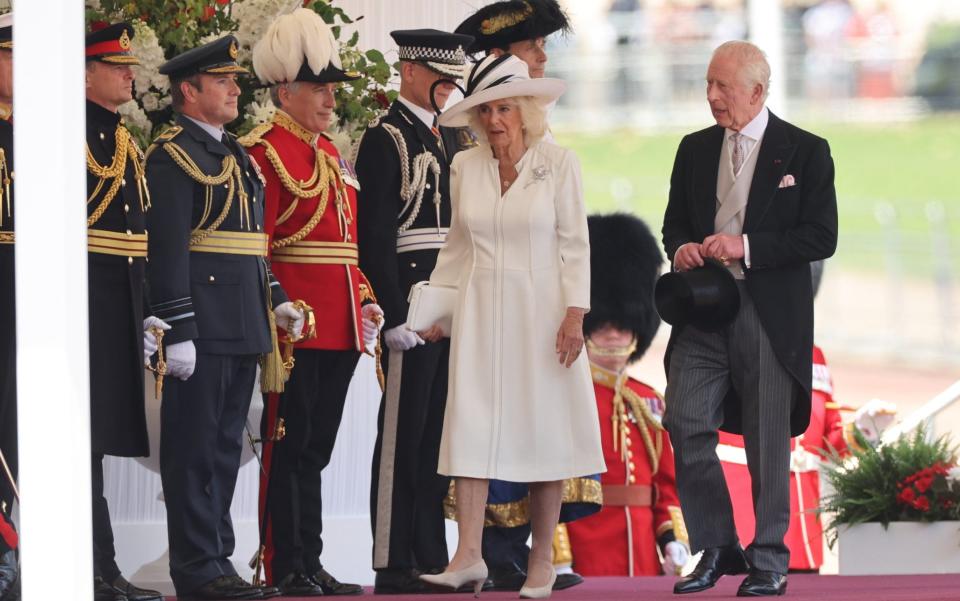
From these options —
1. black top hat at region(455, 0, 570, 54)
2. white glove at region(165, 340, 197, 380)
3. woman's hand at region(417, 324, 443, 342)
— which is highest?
black top hat at region(455, 0, 570, 54)

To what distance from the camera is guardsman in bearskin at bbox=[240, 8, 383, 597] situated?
17.7ft

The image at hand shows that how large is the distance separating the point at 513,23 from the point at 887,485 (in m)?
2.00

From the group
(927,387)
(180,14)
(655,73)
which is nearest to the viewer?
(180,14)

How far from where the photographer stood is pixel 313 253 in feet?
17.9

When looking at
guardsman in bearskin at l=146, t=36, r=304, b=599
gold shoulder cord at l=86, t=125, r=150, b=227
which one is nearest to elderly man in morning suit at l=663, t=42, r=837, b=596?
guardsman in bearskin at l=146, t=36, r=304, b=599

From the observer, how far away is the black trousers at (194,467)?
5020mm

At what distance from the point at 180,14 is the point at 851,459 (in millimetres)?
2842

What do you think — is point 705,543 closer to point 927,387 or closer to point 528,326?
point 528,326

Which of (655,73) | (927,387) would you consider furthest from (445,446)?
(655,73)

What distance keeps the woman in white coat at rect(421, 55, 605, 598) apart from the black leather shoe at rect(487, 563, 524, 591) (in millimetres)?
649

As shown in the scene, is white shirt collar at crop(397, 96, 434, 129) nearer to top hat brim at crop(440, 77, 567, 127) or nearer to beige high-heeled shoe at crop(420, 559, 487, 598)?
top hat brim at crop(440, 77, 567, 127)

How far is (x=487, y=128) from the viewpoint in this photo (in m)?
5.07

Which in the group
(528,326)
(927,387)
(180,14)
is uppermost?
(180,14)

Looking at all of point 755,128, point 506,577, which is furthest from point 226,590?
point 755,128
